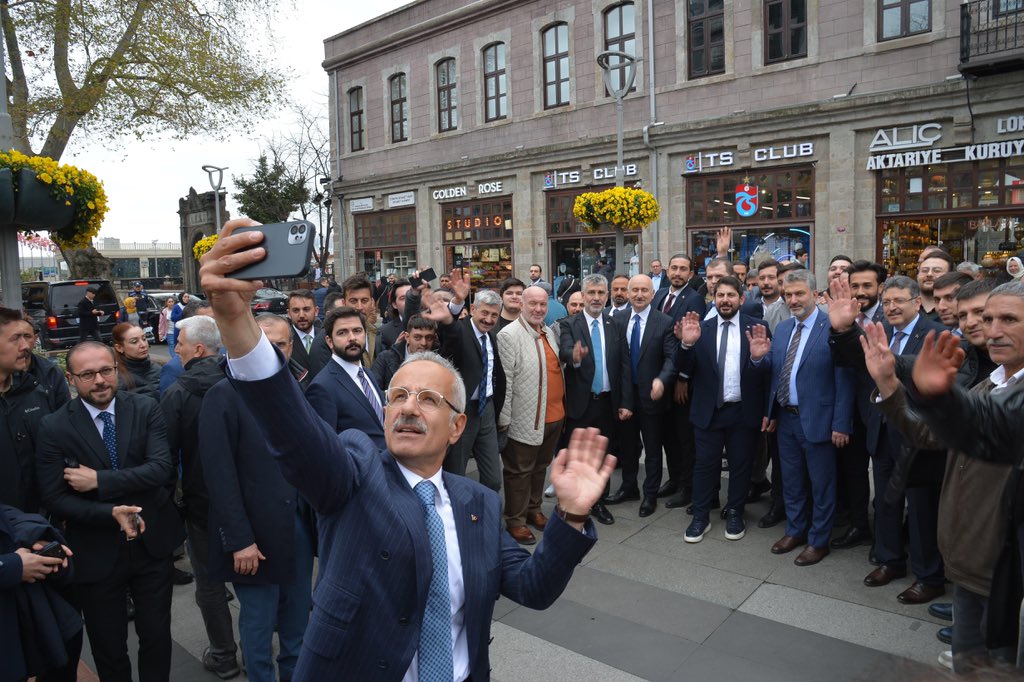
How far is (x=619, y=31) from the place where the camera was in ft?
63.3

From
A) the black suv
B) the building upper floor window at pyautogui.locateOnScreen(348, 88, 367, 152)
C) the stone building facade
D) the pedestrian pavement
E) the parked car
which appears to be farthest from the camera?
the building upper floor window at pyautogui.locateOnScreen(348, 88, 367, 152)

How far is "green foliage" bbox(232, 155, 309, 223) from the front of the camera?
3888 centimetres

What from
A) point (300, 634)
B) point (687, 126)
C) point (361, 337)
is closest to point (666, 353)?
point (361, 337)

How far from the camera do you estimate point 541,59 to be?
2108cm

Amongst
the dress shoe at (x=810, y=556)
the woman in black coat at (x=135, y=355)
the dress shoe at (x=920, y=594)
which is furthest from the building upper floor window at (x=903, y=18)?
the woman in black coat at (x=135, y=355)

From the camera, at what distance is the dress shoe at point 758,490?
696 cm

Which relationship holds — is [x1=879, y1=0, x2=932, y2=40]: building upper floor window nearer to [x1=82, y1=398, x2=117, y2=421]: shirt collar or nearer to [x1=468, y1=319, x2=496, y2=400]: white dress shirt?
[x1=468, y1=319, x2=496, y2=400]: white dress shirt

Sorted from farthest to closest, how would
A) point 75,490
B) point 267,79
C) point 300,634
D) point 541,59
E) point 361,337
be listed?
point 541,59 < point 267,79 < point 361,337 < point 300,634 < point 75,490

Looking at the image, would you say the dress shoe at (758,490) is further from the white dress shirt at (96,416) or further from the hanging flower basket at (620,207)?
the hanging flower basket at (620,207)

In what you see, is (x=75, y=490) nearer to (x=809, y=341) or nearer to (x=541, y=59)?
(x=809, y=341)

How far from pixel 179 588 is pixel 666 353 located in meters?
4.58

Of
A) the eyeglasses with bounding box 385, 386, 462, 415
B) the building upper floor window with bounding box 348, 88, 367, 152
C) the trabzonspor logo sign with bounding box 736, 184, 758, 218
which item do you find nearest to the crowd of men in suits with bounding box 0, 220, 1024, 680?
the eyeglasses with bounding box 385, 386, 462, 415

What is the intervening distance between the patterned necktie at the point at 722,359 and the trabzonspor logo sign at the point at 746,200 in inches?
485

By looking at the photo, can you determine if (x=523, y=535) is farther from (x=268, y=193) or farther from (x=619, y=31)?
(x=268, y=193)
